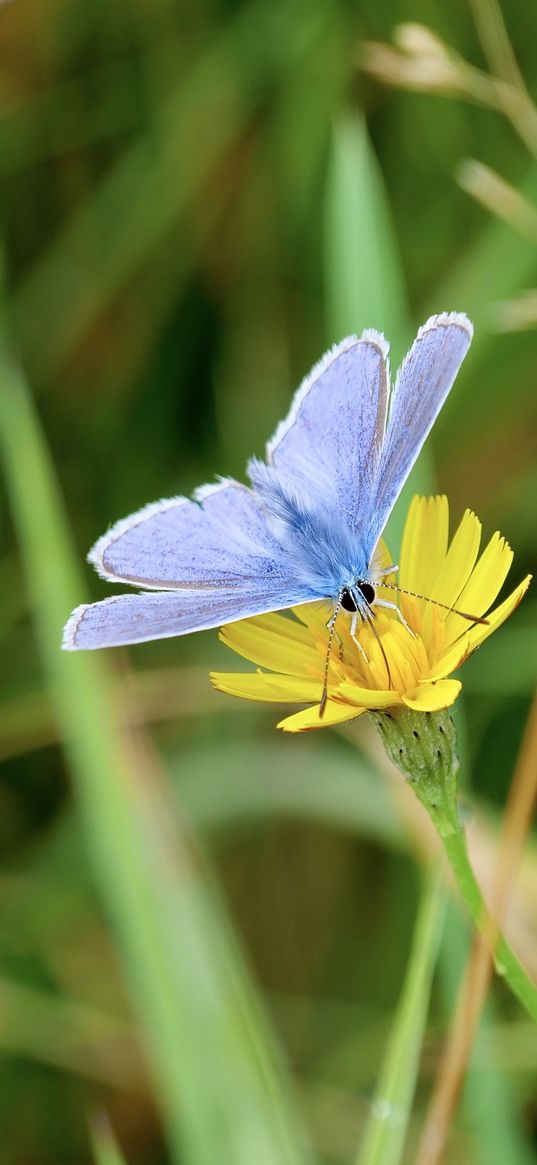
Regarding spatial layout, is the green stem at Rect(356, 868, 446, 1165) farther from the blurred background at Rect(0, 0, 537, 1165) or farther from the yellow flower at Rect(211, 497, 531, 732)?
the blurred background at Rect(0, 0, 537, 1165)

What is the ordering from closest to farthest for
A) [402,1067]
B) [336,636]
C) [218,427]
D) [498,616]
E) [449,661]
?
[498,616]
[449,661]
[402,1067]
[336,636]
[218,427]

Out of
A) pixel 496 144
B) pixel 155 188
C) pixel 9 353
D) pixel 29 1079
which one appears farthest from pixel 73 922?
pixel 496 144

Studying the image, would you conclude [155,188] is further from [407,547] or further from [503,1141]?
[503,1141]

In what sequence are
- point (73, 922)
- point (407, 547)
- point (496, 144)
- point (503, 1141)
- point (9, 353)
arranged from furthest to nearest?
point (496, 144) < point (73, 922) < point (9, 353) < point (503, 1141) < point (407, 547)

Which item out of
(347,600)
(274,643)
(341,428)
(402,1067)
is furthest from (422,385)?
(402,1067)

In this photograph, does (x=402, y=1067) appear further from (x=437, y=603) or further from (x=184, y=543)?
(x=184, y=543)

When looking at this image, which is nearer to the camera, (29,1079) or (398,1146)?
(398,1146)

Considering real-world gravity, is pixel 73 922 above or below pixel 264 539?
below
